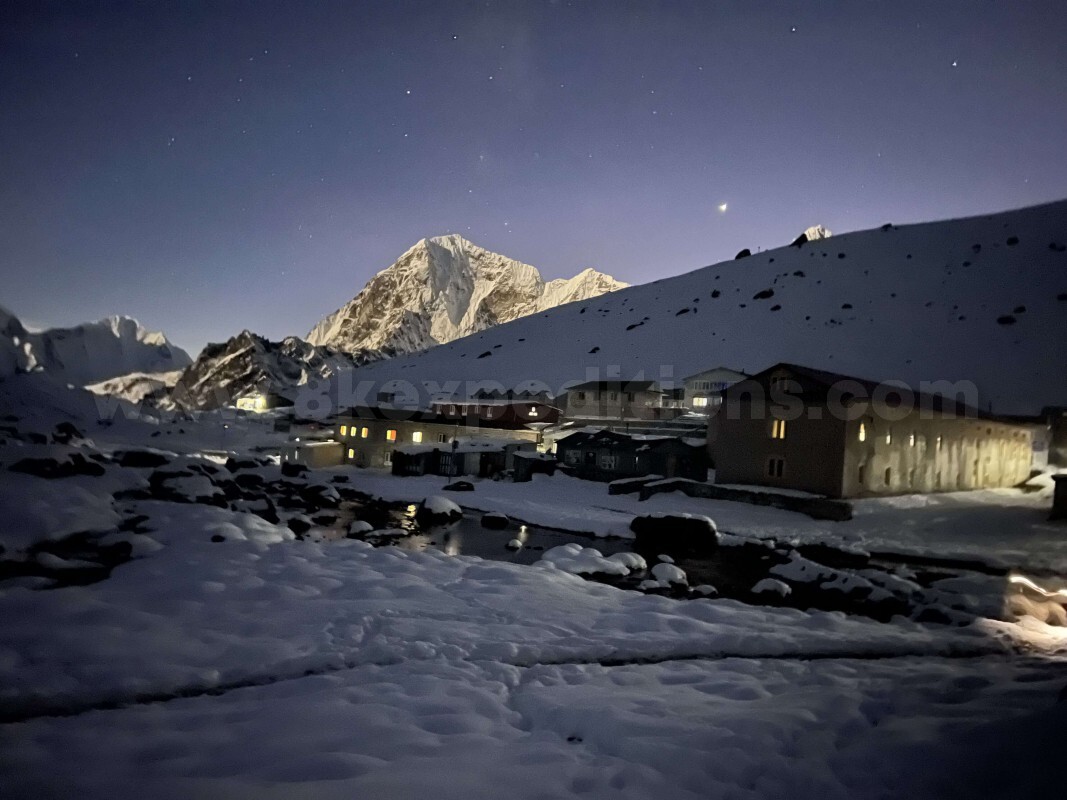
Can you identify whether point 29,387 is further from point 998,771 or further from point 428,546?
point 998,771

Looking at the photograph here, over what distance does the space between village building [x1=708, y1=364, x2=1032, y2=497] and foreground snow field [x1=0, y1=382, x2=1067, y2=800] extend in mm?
16702

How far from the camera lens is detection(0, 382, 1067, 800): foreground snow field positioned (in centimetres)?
471

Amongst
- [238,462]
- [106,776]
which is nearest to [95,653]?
[106,776]

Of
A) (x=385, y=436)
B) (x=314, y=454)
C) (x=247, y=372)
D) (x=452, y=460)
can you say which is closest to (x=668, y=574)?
(x=452, y=460)

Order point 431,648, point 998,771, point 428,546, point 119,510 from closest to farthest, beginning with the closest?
1. point 998,771
2. point 431,648
3. point 119,510
4. point 428,546

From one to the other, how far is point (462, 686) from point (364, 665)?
174 cm

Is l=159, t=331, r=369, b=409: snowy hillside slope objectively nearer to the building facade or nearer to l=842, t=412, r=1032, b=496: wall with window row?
the building facade

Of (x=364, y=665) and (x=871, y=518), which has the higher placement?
(x=364, y=665)

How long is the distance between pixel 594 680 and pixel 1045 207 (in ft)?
446

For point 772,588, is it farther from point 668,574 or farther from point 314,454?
point 314,454

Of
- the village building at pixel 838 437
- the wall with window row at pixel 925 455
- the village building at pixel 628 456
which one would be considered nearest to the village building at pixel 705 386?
the wall with window row at pixel 925 455

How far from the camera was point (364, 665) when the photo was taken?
310 inches

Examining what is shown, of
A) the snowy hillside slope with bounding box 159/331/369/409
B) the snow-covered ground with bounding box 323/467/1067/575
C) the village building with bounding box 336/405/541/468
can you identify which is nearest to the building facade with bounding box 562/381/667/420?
the village building with bounding box 336/405/541/468

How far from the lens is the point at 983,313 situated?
77.5 metres
